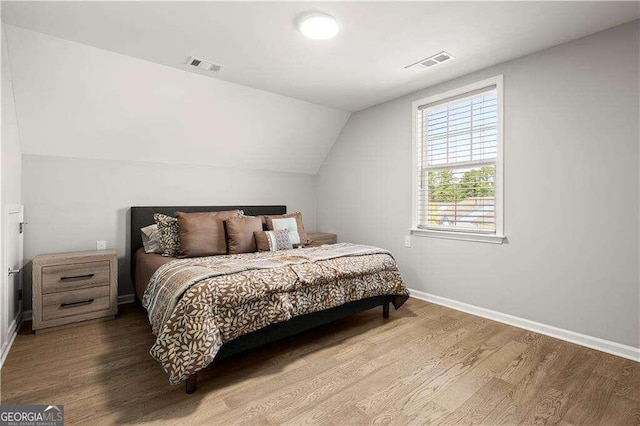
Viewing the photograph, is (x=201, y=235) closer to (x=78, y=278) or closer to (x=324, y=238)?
(x=78, y=278)

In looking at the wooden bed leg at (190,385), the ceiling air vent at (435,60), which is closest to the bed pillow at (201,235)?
the wooden bed leg at (190,385)

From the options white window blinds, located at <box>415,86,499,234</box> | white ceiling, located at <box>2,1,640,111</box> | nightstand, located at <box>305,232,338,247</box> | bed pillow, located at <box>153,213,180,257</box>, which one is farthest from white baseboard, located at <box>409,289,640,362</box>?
bed pillow, located at <box>153,213,180,257</box>

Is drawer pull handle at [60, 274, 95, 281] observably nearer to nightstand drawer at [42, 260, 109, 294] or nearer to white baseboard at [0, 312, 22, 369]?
nightstand drawer at [42, 260, 109, 294]

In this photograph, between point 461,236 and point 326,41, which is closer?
point 326,41

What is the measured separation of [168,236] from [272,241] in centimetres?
99

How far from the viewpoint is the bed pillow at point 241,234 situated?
10.3 feet

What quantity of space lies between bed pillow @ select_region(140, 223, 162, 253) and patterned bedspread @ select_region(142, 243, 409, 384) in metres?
0.85

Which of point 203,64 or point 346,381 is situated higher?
point 203,64

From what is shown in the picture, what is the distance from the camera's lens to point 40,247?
3004 millimetres

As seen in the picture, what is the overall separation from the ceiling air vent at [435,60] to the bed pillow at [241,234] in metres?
2.14

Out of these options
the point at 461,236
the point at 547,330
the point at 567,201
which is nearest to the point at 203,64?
the point at 461,236

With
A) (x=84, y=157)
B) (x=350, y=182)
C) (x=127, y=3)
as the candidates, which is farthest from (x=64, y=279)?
(x=350, y=182)

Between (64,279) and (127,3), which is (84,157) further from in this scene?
(127,3)

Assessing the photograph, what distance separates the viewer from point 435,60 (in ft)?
9.18
